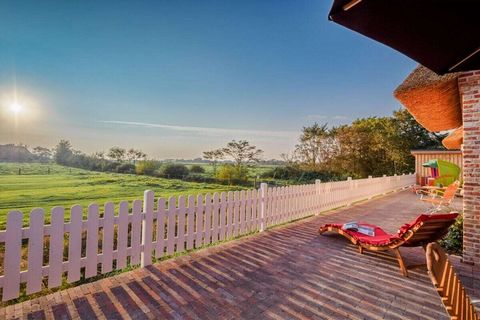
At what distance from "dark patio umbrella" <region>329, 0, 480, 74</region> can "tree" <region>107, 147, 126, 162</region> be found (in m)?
33.1

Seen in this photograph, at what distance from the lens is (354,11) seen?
1.61m

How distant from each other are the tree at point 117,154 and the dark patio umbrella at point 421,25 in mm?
33091

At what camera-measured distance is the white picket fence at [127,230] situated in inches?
109

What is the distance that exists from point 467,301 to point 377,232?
11.7 ft

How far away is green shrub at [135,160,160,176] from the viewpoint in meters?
31.5

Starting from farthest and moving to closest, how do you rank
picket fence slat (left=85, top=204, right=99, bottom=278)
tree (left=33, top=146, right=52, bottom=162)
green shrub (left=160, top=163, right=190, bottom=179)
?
green shrub (left=160, top=163, right=190, bottom=179) < tree (left=33, top=146, right=52, bottom=162) < picket fence slat (left=85, top=204, right=99, bottom=278)

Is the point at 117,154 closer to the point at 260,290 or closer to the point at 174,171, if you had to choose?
the point at 174,171

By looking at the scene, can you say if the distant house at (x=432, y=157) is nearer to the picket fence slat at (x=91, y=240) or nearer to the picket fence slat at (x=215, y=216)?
the picket fence slat at (x=215, y=216)

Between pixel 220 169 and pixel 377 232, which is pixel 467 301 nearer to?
pixel 377 232

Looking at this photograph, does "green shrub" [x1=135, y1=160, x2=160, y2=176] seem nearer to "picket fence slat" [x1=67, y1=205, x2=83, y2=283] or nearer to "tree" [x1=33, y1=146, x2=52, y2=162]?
"tree" [x1=33, y1=146, x2=52, y2=162]

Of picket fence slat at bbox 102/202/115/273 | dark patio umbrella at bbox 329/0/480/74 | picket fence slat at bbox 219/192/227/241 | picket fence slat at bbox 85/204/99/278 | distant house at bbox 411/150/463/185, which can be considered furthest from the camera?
distant house at bbox 411/150/463/185

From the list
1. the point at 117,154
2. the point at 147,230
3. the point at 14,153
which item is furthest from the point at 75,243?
the point at 117,154

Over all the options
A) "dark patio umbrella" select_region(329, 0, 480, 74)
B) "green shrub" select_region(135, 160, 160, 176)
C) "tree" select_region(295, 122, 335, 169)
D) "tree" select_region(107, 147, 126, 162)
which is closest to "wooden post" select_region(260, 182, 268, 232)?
"dark patio umbrella" select_region(329, 0, 480, 74)

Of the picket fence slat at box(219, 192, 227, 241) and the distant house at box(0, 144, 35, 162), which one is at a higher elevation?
the distant house at box(0, 144, 35, 162)
